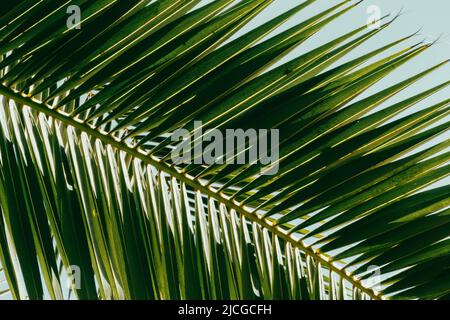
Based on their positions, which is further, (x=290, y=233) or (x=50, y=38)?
(x=290, y=233)

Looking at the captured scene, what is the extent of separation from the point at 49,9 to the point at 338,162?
64 centimetres

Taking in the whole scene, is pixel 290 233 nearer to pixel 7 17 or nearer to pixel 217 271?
pixel 217 271

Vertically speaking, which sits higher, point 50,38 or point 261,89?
point 50,38

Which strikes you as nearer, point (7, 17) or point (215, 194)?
point (7, 17)

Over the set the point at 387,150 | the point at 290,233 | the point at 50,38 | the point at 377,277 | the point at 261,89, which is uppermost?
the point at 50,38

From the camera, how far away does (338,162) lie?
48.6 inches

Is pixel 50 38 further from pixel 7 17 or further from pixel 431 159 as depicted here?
pixel 431 159

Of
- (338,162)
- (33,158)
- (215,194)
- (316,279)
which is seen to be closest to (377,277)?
(316,279)

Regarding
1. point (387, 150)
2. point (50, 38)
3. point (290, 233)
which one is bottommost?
point (290, 233)

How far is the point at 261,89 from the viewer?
126 cm

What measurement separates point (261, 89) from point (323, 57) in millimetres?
137

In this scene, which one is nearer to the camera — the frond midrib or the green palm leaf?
the green palm leaf

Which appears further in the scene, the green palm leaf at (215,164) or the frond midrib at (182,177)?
the frond midrib at (182,177)

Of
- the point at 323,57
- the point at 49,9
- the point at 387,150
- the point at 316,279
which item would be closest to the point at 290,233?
the point at 316,279
